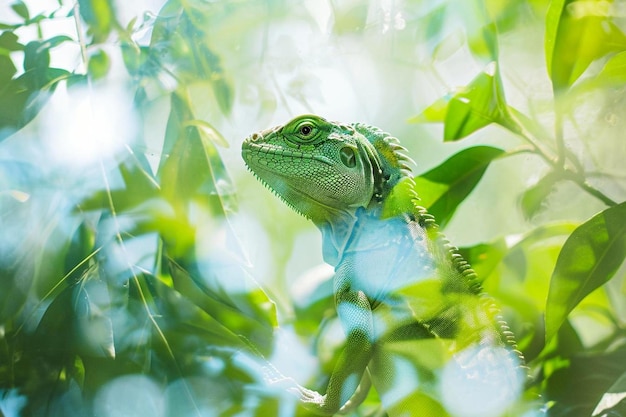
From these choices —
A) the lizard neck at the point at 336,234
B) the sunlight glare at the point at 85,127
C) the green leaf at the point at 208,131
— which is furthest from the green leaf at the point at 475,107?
the sunlight glare at the point at 85,127

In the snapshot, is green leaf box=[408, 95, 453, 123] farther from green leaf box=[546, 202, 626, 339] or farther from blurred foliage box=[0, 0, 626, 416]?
green leaf box=[546, 202, 626, 339]

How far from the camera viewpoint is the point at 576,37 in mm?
932

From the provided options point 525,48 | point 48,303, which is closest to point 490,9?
point 525,48

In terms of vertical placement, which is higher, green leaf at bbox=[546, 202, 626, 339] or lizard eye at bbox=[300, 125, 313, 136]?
lizard eye at bbox=[300, 125, 313, 136]

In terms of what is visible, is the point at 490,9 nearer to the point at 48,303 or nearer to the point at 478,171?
the point at 478,171

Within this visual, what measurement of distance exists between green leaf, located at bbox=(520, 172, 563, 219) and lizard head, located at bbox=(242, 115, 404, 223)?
405 mm

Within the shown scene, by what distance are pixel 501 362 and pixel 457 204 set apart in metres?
0.30

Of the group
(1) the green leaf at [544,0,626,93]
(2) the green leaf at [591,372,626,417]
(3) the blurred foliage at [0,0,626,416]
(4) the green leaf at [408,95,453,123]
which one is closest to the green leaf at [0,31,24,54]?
(3) the blurred foliage at [0,0,626,416]

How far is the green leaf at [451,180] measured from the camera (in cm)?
94

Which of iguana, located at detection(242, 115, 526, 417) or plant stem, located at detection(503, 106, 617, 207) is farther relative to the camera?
plant stem, located at detection(503, 106, 617, 207)

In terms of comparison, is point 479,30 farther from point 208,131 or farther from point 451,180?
point 208,131

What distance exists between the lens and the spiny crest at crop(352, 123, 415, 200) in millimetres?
829

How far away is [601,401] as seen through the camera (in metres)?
0.81

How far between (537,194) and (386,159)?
41cm
